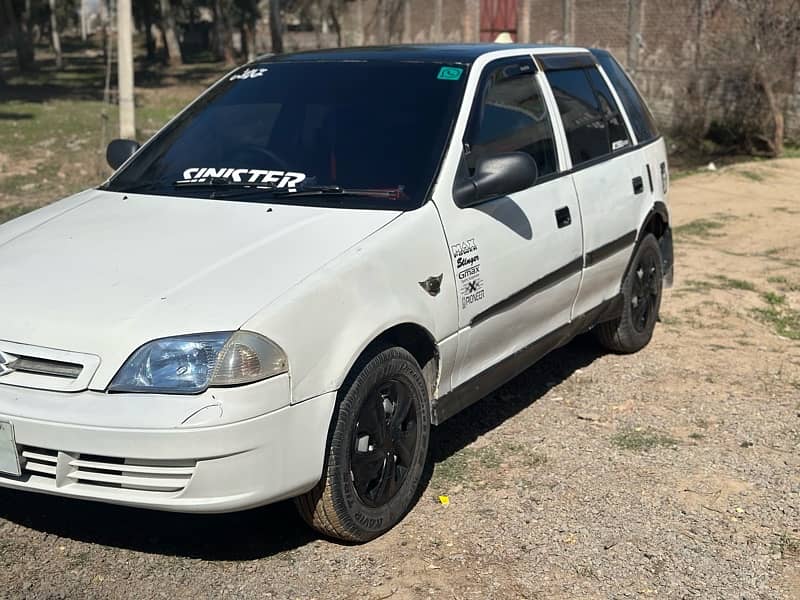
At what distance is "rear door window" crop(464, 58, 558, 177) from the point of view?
456 cm

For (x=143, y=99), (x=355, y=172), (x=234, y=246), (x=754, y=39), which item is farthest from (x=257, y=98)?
(x=143, y=99)

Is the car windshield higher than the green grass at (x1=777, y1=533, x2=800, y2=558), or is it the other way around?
the car windshield

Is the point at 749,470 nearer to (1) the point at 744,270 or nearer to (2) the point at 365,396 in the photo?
(2) the point at 365,396

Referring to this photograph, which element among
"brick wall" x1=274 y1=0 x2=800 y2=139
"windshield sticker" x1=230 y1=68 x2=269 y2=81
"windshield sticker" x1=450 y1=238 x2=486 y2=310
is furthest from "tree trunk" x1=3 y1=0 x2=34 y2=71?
"windshield sticker" x1=450 y1=238 x2=486 y2=310

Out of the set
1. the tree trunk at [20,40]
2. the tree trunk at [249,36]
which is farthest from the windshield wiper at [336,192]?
the tree trunk at [249,36]

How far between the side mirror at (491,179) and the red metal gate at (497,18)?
25.2m

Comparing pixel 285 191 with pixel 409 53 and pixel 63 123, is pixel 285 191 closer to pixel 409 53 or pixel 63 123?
pixel 409 53

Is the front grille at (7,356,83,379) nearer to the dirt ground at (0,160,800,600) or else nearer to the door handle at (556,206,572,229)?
the dirt ground at (0,160,800,600)

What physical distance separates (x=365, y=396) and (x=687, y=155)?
16930 mm

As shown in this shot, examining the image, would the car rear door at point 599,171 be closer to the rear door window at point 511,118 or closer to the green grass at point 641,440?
the rear door window at point 511,118

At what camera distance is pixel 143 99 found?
3188 centimetres

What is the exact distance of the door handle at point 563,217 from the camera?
4.92 meters

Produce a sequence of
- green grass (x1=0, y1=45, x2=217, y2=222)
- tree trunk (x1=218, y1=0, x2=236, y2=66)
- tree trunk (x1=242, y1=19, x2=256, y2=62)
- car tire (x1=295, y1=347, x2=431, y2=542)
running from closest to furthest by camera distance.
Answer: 1. car tire (x1=295, y1=347, x2=431, y2=542)
2. green grass (x1=0, y1=45, x2=217, y2=222)
3. tree trunk (x1=218, y1=0, x2=236, y2=66)
4. tree trunk (x1=242, y1=19, x2=256, y2=62)

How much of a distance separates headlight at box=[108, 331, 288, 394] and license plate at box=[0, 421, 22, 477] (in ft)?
1.29
